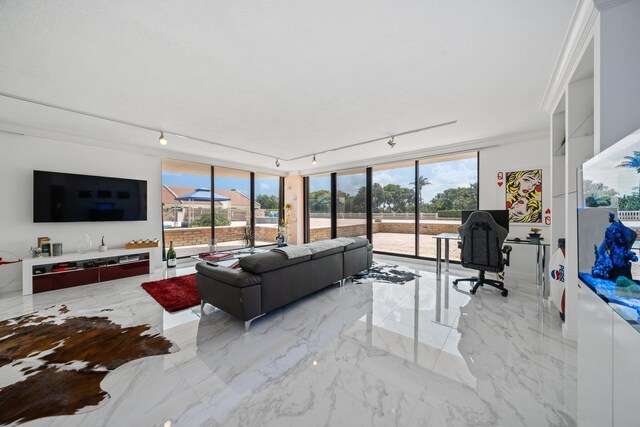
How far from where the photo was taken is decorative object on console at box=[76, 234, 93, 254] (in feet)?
13.8

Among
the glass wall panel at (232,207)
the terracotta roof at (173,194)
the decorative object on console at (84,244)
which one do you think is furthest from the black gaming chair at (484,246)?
the decorative object on console at (84,244)

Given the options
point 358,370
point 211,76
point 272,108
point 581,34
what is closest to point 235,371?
point 358,370

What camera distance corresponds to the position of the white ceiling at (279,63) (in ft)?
5.33

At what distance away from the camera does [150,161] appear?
4973mm

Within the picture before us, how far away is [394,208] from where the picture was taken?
237 inches

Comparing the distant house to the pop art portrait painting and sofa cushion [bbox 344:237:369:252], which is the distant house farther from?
the pop art portrait painting

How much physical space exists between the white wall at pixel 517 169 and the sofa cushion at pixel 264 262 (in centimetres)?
413

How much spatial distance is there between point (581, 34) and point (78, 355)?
15.6ft

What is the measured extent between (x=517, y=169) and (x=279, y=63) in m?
4.47

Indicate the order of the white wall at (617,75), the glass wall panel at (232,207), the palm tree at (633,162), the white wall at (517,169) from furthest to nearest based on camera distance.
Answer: the glass wall panel at (232,207), the white wall at (517,169), the white wall at (617,75), the palm tree at (633,162)

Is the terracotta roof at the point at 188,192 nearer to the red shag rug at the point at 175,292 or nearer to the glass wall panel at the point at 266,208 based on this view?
the glass wall panel at the point at 266,208

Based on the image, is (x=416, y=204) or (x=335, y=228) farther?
(x=335, y=228)

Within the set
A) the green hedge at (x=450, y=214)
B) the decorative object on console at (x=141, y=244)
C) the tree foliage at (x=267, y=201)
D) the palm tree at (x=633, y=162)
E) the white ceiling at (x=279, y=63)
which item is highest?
the white ceiling at (x=279, y=63)

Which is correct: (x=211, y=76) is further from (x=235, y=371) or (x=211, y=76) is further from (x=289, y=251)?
(x=235, y=371)
